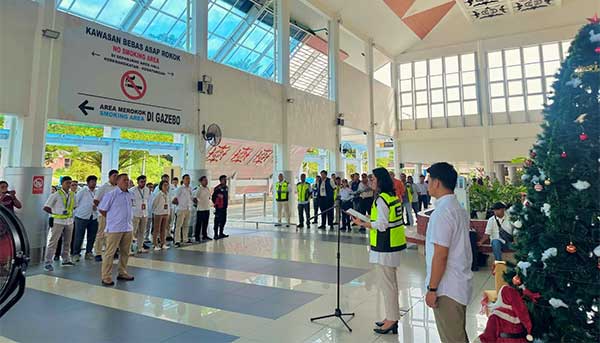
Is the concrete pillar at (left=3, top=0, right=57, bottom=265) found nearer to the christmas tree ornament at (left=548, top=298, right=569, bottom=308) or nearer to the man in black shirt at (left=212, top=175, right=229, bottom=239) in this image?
the man in black shirt at (left=212, top=175, right=229, bottom=239)

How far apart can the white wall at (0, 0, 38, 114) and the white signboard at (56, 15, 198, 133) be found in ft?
1.60

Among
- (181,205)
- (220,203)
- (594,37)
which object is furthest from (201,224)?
(594,37)

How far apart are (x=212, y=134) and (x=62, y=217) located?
12.1 ft

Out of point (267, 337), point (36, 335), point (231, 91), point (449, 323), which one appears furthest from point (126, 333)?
point (231, 91)

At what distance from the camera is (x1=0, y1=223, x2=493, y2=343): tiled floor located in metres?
2.95

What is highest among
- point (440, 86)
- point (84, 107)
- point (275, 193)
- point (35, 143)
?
point (440, 86)

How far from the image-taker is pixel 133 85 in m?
7.07

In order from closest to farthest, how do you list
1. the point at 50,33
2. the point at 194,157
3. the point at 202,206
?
the point at 50,33 < the point at 202,206 < the point at 194,157

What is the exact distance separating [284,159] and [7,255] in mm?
9333

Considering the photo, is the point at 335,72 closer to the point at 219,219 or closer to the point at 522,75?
the point at 219,219

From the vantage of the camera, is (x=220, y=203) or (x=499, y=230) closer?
(x=499, y=230)

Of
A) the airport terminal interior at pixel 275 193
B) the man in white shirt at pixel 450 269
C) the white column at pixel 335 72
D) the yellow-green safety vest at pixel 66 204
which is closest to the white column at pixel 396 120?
the airport terminal interior at pixel 275 193

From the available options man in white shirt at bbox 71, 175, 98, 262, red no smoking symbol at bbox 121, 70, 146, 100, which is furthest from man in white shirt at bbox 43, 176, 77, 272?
red no smoking symbol at bbox 121, 70, 146, 100

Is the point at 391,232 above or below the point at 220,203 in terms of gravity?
below
